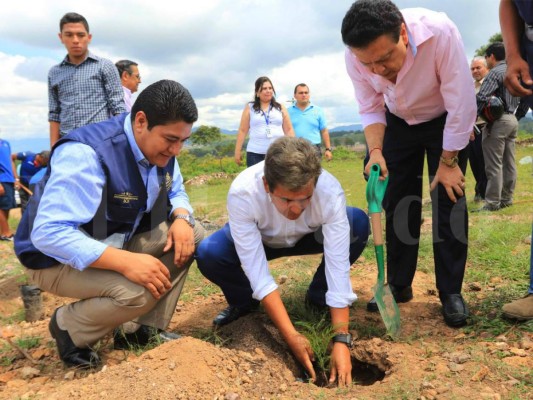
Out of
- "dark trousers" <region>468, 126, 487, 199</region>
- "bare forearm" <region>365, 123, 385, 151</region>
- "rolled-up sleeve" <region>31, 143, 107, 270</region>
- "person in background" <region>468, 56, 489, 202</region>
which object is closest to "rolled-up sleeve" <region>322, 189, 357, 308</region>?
"bare forearm" <region>365, 123, 385, 151</region>

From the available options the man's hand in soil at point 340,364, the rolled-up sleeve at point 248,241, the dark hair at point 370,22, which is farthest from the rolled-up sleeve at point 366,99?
the man's hand in soil at point 340,364

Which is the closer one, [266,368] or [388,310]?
[266,368]

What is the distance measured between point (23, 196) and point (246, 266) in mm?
6342

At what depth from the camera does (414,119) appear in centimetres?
260

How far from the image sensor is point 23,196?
7.47 metres

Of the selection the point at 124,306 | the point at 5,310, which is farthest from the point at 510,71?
the point at 5,310

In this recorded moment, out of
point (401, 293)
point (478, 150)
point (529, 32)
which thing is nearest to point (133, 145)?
point (401, 293)

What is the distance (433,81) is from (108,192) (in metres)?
1.72

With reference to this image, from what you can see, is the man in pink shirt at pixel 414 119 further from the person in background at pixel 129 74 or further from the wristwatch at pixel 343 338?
the person in background at pixel 129 74

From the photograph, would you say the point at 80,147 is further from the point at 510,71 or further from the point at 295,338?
the point at 510,71

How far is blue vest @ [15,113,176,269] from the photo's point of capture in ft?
7.45

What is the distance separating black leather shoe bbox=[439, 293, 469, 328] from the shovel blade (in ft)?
0.90

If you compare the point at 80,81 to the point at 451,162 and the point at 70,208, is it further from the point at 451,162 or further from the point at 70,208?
the point at 451,162

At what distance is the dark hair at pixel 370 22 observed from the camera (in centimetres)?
205
